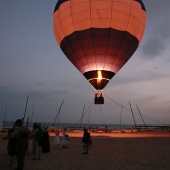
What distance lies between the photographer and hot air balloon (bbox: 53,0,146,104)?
2342cm

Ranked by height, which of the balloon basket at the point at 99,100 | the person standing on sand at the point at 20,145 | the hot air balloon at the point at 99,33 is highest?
the hot air balloon at the point at 99,33

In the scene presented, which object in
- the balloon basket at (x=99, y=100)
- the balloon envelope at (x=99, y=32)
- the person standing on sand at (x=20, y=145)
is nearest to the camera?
the person standing on sand at (x=20, y=145)

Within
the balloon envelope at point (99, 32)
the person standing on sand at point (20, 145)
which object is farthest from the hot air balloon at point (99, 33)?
the person standing on sand at point (20, 145)

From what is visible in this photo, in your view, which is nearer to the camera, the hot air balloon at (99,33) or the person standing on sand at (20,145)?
the person standing on sand at (20,145)

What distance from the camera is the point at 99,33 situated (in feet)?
78.8

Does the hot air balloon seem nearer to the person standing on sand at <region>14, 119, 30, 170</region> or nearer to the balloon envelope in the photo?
the balloon envelope

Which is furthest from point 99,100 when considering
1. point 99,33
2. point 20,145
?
point 20,145

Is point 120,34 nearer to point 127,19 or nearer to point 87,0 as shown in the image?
point 127,19

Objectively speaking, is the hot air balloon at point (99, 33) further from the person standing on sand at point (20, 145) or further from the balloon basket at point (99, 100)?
the person standing on sand at point (20, 145)

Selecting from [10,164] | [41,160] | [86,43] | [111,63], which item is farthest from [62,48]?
[10,164]

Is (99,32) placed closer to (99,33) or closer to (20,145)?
(99,33)

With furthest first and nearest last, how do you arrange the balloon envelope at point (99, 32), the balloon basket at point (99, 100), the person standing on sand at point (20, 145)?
the balloon basket at point (99, 100) < the balloon envelope at point (99, 32) < the person standing on sand at point (20, 145)

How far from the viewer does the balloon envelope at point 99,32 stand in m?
23.4

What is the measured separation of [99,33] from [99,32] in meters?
0.08
